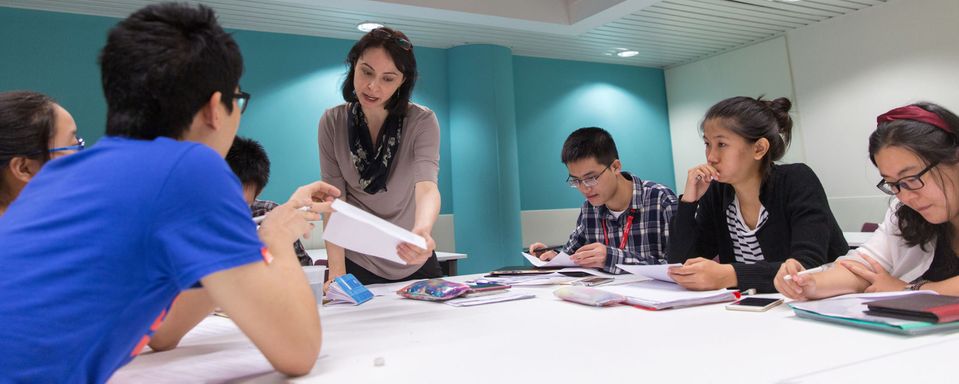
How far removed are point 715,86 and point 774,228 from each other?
4.32m

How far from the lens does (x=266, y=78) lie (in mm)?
4387

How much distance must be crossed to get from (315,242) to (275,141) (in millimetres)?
855

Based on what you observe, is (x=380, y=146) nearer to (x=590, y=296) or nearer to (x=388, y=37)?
(x=388, y=37)

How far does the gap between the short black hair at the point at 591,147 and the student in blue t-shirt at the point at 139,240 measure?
5.84 feet

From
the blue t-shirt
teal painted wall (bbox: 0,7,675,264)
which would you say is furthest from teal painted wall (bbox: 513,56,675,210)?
the blue t-shirt

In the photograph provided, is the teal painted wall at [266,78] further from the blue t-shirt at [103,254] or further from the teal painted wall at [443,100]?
the blue t-shirt at [103,254]

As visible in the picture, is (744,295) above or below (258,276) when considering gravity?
below

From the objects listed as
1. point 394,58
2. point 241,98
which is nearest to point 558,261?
point 394,58

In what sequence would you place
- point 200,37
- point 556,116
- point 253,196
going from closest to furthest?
point 200,37 < point 253,196 < point 556,116

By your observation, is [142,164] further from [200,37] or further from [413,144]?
[413,144]

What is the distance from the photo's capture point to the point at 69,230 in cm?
72

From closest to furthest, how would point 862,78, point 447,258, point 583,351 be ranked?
point 583,351
point 447,258
point 862,78

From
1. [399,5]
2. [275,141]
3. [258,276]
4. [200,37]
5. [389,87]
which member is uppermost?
[399,5]

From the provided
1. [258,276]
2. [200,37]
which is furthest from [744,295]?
[200,37]
